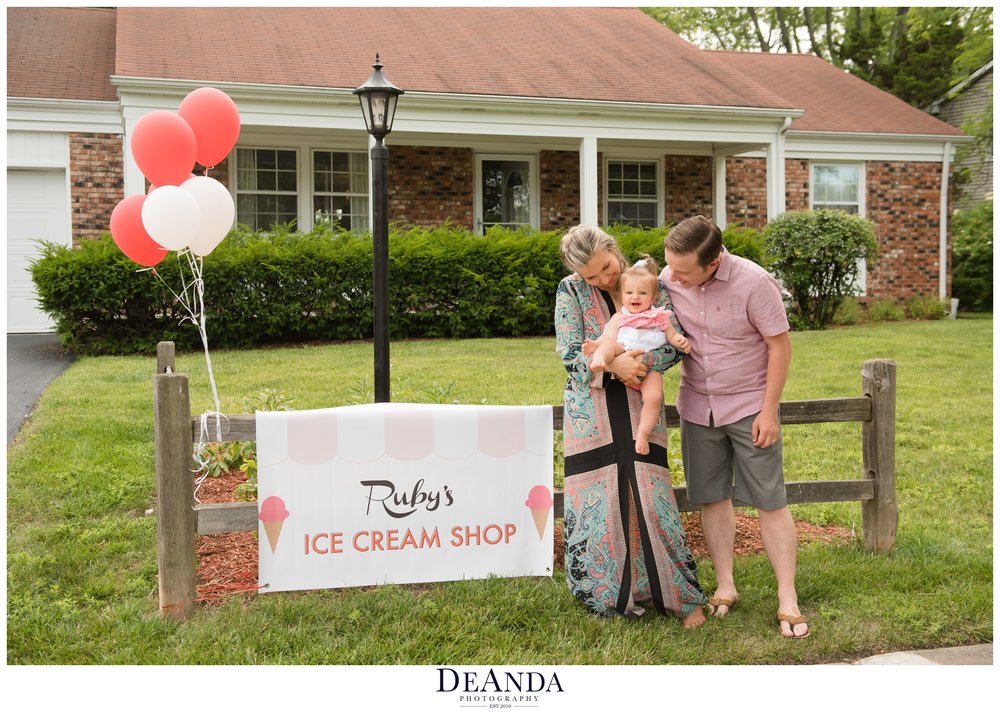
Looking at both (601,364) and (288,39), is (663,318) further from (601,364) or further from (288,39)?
(288,39)

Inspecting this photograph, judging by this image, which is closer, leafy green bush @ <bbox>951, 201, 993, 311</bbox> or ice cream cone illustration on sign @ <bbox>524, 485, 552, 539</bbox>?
ice cream cone illustration on sign @ <bbox>524, 485, 552, 539</bbox>

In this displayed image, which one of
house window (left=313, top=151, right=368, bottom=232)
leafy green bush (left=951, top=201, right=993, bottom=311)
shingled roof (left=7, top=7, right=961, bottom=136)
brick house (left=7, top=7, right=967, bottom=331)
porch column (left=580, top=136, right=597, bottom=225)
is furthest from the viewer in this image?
leafy green bush (left=951, top=201, right=993, bottom=311)

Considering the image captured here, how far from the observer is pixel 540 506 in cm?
409

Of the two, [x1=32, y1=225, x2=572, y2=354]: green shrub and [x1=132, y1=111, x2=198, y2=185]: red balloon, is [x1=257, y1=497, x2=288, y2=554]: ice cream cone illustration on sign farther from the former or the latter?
[x1=32, y1=225, x2=572, y2=354]: green shrub

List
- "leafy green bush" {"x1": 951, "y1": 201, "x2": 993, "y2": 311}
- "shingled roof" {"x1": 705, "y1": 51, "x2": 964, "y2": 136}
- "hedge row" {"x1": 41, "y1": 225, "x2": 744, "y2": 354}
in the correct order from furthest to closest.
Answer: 1. "leafy green bush" {"x1": 951, "y1": 201, "x2": 993, "y2": 311}
2. "shingled roof" {"x1": 705, "y1": 51, "x2": 964, "y2": 136}
3. "hedge row" {"x1": 41, "y1": 225, "x2": 744, "y2": 354}

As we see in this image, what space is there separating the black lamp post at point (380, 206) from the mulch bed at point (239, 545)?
42.3 inches

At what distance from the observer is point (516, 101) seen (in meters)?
13.2

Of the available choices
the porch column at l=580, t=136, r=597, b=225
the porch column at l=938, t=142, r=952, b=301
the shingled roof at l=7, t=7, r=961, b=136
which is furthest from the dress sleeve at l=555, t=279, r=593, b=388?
the porch column at l=938, t=142, r=952, b=301

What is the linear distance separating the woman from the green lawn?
136 millimetres

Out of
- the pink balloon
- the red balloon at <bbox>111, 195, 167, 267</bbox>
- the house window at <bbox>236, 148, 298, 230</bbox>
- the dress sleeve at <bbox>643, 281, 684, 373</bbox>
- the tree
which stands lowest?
the dress sleeve at <bbox>643, 281, 684, 373</bbox>

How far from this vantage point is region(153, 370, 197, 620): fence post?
366 centimetres

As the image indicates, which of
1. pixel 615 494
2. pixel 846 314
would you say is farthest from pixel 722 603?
pixel 846 314

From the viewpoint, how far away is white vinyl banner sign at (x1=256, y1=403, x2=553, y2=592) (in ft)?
12.5
